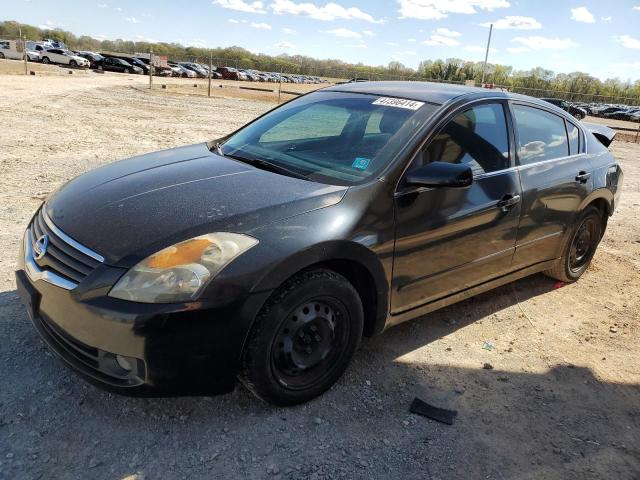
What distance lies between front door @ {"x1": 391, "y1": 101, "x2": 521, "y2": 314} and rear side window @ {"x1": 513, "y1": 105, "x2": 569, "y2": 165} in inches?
6.8

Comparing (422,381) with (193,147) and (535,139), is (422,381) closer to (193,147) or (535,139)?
(535,139)

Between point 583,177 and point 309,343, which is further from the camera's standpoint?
point 583,177

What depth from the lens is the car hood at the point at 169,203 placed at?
2510mm

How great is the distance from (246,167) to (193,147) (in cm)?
88

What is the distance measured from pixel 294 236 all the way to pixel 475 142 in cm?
166

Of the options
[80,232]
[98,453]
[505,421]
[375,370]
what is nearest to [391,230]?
[375,370]

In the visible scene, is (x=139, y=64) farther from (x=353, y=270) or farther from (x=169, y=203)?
(x=353, y=270)

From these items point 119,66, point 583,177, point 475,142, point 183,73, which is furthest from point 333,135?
point 183,73

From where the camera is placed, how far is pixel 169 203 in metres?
2.78

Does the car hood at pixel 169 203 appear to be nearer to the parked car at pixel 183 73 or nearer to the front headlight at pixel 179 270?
the front headlight at pixel 179 270

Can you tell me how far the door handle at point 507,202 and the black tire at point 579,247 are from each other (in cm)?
107

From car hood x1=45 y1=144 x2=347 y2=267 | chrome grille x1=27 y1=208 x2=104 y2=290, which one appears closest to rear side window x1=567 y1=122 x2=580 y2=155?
car hood x1=45 y1=144 x2=347 y2=267

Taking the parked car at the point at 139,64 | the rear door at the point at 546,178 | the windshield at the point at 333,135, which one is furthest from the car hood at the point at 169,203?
the parked car at the point at 139,64

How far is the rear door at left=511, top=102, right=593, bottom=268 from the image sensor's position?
388 cm
